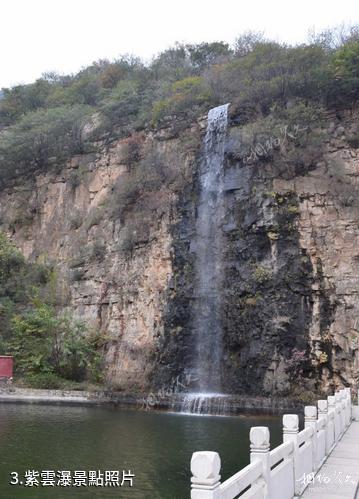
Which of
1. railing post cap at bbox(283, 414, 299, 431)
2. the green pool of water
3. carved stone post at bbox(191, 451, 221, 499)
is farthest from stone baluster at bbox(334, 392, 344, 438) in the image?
carved stone post at bbox(191, 451, 221, 499)

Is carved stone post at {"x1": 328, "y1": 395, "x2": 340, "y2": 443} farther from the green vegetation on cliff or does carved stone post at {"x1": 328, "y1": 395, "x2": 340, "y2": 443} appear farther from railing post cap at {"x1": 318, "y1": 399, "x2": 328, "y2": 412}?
the green vegetation on cliff

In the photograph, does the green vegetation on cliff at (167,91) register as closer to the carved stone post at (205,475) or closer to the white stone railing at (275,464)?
the white stone railing at (275,464)

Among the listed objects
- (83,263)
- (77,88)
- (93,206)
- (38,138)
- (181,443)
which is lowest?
(181,443)

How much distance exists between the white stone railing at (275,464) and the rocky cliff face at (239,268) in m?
10.6

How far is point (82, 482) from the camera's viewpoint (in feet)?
29.5

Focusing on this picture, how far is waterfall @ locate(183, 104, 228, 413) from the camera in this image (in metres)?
21.6

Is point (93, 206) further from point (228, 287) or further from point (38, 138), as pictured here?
point (228, 287)

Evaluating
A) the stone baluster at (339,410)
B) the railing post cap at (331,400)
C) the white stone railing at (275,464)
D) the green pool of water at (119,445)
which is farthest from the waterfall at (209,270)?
the white stone railing at (275,464)

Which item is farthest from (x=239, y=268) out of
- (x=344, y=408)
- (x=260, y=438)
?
(x=260, y=438)

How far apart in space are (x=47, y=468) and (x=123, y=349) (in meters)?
14.0

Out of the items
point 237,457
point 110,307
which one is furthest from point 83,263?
point 237,457

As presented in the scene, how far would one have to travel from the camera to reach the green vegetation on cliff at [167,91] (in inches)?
1011

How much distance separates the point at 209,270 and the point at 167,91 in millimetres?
12961

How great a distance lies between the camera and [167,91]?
31812 mm
